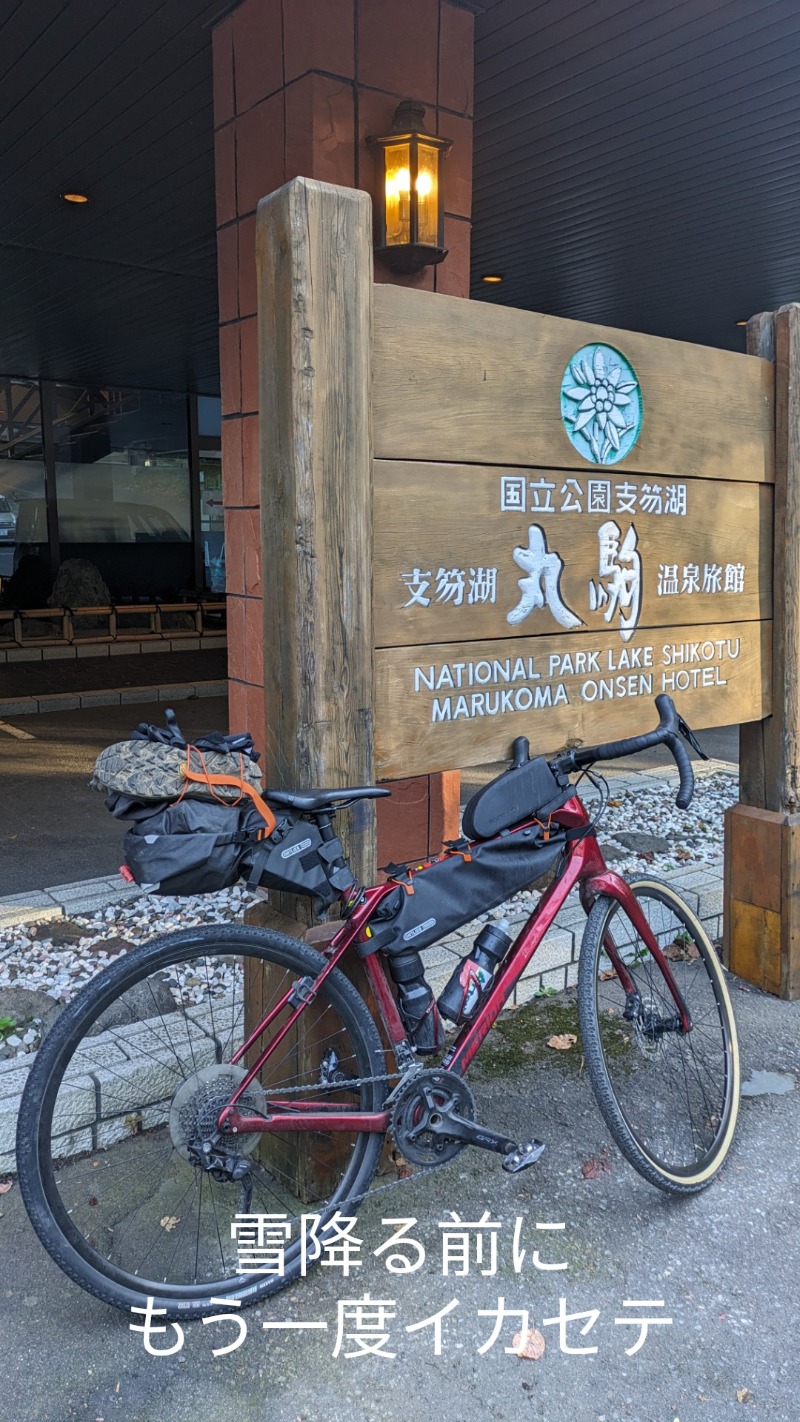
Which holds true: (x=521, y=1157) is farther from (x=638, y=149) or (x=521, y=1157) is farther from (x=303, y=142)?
(x=638, y=149)

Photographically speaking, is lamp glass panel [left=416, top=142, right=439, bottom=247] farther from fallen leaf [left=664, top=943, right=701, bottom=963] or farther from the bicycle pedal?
the bicycle pedal

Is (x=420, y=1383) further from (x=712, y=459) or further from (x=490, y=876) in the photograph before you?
(x=712, y=459)

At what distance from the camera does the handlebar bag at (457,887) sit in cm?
226

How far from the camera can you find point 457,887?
234 cm

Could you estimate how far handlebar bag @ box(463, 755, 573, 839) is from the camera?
2.34m

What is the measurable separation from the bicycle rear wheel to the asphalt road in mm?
1851

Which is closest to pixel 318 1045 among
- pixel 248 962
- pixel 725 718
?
pixel 248 962

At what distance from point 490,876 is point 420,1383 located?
1.00 m

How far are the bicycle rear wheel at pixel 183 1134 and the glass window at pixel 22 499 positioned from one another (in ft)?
34.9

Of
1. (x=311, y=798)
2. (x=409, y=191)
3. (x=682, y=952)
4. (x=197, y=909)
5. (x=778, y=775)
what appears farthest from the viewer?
(x=197, y=909)

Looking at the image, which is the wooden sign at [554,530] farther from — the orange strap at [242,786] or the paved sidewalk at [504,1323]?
the paved sidewalk at [504,1323]

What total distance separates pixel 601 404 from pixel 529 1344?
2.27 metres

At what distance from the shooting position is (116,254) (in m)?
7.04

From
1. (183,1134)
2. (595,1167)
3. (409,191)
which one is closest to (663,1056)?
(595,1167)
